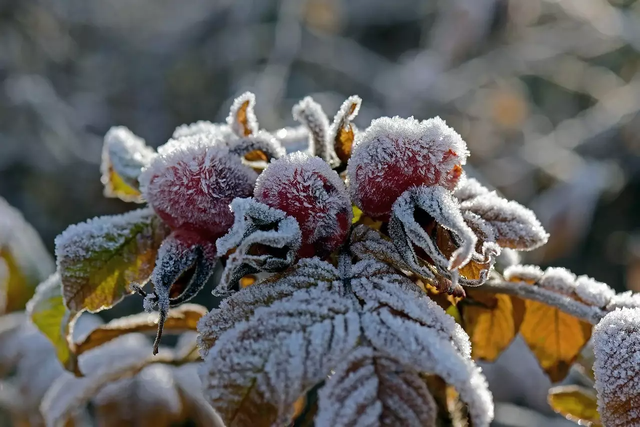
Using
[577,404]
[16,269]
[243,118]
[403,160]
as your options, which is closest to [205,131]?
[243,118]

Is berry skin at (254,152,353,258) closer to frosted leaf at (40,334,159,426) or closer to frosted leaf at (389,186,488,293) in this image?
frosted leaf at (389,186,488,293)

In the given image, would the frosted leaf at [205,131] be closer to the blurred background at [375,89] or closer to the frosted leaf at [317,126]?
the frosted leaf at [317,126]

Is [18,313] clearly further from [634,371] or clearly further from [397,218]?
[634,371]

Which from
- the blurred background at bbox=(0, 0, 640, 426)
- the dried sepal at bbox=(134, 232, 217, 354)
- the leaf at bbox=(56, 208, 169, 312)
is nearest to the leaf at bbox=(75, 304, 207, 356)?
the leaf at bbox=(56, 208, 169, 312)

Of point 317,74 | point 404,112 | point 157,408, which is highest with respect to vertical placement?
point 317,74

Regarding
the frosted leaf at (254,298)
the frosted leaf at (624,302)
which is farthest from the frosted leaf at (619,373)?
the frosted leaf at (254,298)

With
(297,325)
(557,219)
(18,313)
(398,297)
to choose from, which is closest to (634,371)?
(398,297)
